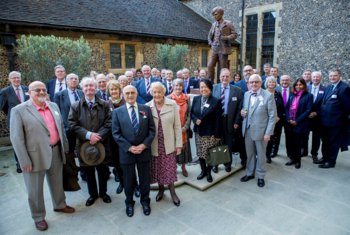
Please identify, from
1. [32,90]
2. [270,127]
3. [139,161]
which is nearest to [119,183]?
[139,161]

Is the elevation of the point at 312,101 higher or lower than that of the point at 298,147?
higher

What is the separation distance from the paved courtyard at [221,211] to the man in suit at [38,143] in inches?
Result: 16.4

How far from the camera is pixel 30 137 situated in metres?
2.68

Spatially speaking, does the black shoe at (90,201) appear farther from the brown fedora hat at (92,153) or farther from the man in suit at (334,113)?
→ the man in suit at (334,113)

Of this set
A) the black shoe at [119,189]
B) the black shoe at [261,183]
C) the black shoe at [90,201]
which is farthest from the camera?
the black shoe at [261,183]

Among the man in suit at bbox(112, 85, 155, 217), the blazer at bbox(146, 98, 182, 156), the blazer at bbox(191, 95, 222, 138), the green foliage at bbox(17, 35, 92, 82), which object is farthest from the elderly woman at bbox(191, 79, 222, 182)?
the green foliage at bbox(17, 35, 92, 82)

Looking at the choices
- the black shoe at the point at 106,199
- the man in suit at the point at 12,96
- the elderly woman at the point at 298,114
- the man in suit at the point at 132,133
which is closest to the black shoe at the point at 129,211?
the man in suit at the point at 132,133

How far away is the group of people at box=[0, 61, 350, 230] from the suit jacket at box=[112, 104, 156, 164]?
1cm

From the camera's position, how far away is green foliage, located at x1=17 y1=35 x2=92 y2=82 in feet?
20.4

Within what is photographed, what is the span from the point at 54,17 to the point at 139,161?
782 centimetres

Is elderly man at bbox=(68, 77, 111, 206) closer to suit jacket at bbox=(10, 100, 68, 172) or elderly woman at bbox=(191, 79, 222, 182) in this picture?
suit jacket at bbox=(10, 100, 68, 172)

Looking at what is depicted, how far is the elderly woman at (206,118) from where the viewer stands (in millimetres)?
3576

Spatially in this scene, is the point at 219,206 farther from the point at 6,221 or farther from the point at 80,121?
the point at 6,221

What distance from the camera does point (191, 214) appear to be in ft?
10.3
